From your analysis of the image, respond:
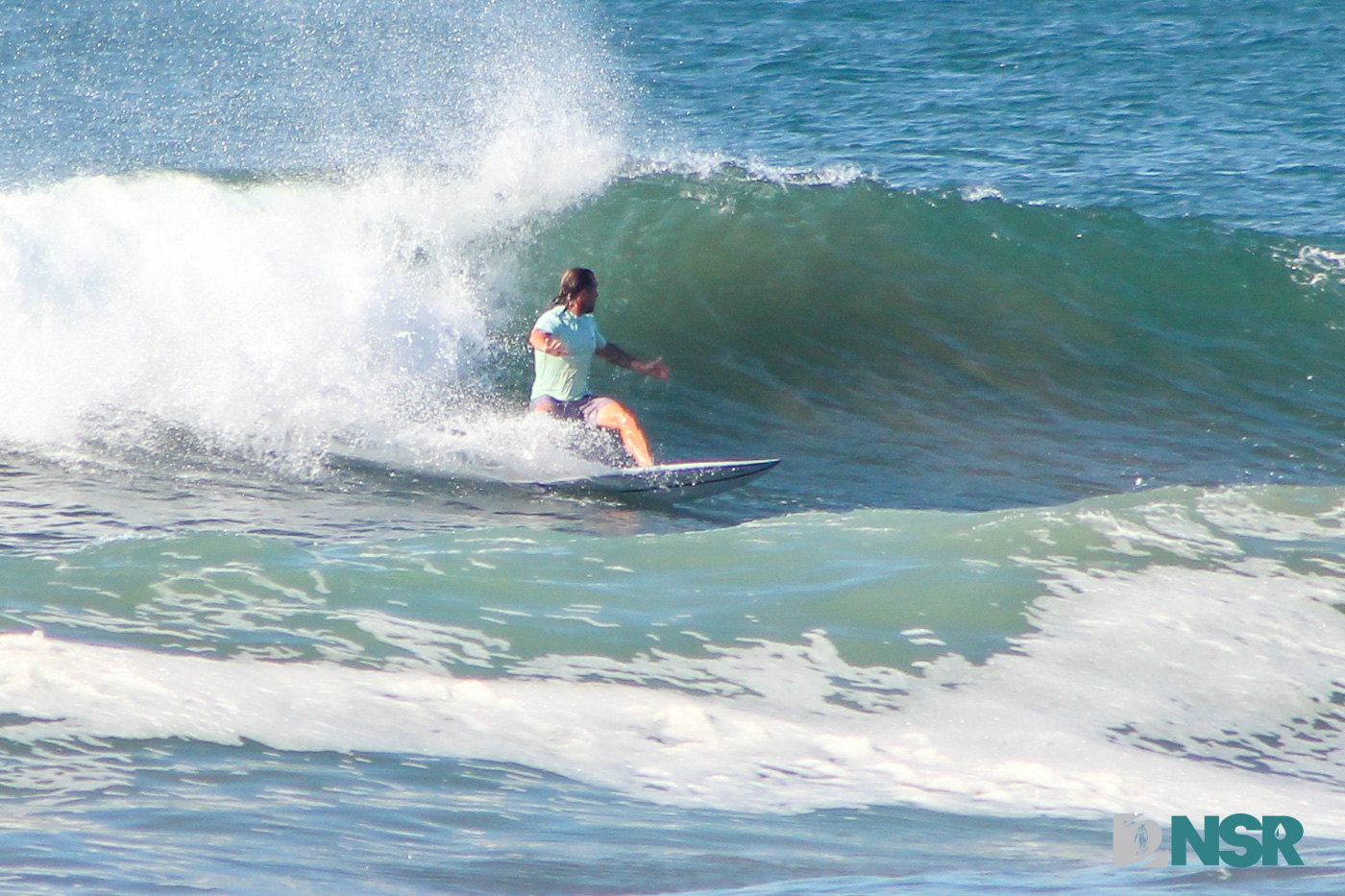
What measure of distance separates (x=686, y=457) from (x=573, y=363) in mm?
1290

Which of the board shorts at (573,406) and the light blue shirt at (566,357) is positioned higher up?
the light blue shirt at (566,357)

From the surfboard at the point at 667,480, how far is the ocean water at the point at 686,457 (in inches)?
4.8

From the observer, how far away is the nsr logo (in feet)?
12.1

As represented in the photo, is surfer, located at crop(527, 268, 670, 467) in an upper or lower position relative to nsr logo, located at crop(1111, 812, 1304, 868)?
upper

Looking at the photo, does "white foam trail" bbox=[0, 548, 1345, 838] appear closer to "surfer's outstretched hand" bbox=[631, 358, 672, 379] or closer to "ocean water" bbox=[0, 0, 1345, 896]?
"ocean water" bbox=[0, 0, 1345, 896]

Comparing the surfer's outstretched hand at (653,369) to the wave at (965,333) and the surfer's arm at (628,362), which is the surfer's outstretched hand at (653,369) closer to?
the surfer's arm at (628,362)

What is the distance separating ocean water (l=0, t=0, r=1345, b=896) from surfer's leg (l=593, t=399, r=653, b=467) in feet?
0.73

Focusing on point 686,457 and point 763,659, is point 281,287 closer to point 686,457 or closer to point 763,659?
point 686,457

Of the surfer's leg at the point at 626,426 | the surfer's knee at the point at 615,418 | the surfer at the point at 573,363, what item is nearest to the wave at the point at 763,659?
the surfer's leg at the point at 626,426

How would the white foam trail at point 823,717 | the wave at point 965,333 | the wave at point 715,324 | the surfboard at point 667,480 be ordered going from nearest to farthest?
1. the white foam trail at point 823,717
2. the surfboard at point 667,480
3. the wave at point 715,324
4. the wave at point 965,333

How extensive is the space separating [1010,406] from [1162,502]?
3.34m

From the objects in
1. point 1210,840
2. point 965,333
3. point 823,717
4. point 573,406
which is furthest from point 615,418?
point 1210,840

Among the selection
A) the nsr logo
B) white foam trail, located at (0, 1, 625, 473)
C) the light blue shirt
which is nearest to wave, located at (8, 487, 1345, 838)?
the nsr logo

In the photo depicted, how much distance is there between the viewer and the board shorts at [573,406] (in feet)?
28.0
